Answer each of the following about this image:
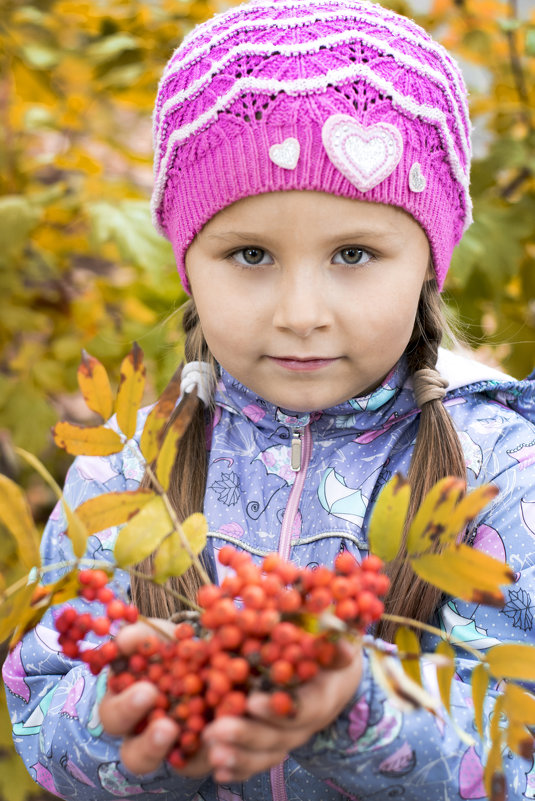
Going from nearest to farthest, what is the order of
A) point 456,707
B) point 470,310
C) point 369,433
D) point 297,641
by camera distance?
point 297,641 < point 456,707 < point 369,433 < point 470,310

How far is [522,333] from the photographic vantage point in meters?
2.14

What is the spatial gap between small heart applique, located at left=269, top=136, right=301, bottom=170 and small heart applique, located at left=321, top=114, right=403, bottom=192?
0.13 ft

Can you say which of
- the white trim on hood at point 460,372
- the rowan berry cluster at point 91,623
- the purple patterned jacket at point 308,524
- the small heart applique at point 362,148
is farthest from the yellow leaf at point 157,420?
the white trim on hood at point 460,372

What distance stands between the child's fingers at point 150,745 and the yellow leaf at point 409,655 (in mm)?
200

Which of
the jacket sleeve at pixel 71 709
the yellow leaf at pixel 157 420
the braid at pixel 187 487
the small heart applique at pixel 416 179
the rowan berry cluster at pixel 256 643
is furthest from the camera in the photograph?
the braid at pixel 187 487

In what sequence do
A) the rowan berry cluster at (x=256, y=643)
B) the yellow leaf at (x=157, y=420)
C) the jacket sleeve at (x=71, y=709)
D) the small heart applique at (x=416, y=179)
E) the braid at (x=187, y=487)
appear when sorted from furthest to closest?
the braid at (x=187, y=487)
the small heart applique at (x=416, y=179)
the jacket sleeve at (x=71, y=709)
the yellow leaf at (x=157, y=420)
the rowan berry cluster at (x=256, y=643)

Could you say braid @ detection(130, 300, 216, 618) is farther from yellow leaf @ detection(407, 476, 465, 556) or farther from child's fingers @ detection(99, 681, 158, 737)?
yellow leaf @ detection(407, 476, 465, 556)

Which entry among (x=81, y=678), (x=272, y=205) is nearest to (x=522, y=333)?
(x=272, y=205)

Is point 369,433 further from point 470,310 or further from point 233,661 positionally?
point 470,310

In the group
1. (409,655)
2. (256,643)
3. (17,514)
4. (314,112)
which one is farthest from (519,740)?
(314,112)

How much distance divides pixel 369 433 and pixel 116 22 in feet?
4.86

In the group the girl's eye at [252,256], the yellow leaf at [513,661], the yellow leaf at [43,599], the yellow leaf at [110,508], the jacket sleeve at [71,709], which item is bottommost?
the jacket sleeve at [71,709]

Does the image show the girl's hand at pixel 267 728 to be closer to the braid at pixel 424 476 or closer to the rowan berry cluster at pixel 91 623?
the rowan berry cluster at pixel 91 623

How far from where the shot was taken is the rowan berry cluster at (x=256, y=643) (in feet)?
2.20
